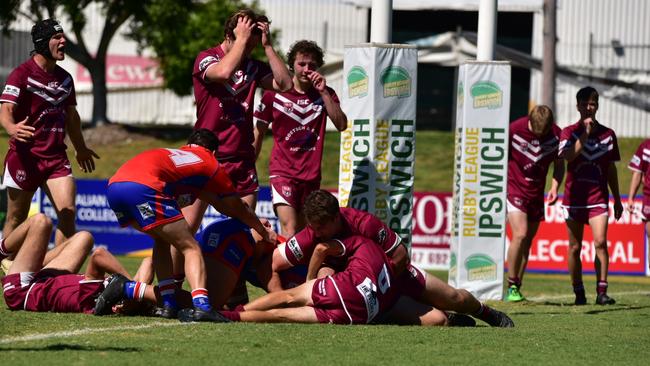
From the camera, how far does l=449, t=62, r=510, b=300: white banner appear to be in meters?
13.6

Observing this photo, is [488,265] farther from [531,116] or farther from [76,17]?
[76,17]

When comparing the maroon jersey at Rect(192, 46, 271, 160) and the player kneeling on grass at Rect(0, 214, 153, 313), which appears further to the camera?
the maroon jersey at Rect(192, 46, 271, 160)

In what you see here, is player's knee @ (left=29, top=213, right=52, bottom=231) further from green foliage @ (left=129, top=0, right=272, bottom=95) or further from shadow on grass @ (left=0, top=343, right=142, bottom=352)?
green foliage @ (left=129, top=0, right=272, bottom=95)

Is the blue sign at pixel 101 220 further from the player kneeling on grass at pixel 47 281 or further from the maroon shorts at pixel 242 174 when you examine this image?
the player kneeling on grass at pixel 47 281

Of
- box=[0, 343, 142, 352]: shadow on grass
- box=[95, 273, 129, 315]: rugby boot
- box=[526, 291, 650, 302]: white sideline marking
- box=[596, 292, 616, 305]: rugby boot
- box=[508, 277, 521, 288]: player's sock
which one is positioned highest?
box=[95, 273, 129, 315]: rugby boot

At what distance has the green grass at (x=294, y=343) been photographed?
7.33 metres

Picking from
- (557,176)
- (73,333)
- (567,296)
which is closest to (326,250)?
(73,333)

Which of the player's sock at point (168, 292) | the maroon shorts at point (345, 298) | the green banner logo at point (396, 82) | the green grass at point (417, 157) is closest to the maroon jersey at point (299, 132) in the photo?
the green banner logo at point (396, 82)

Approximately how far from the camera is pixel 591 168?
45.5 feet

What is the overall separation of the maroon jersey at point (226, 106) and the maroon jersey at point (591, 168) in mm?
4459

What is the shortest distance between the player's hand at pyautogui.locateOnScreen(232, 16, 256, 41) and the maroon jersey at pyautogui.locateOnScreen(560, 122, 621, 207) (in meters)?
4.64

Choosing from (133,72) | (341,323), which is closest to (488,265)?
(341,323)

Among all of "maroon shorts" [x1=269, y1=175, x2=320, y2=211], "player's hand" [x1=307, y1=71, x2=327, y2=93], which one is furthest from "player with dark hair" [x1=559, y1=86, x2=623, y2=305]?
"player's hand" [x1=307, y1=71, x2=327, y2=93]

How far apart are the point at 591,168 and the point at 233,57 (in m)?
5.24
